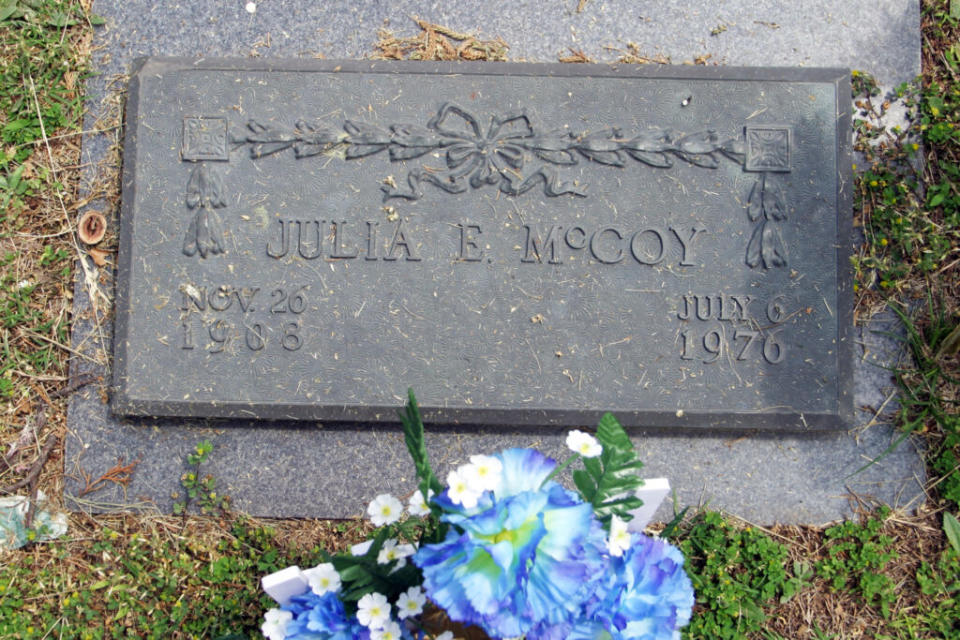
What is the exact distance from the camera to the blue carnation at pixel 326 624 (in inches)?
48.8

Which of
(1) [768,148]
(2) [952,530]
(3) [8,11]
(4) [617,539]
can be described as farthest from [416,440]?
Result: (3) [8,11]

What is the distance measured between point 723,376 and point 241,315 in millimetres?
1619

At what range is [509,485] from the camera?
1.04 m

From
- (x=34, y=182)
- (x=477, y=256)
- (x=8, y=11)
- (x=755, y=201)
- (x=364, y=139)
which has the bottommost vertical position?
(x=477, y=256)

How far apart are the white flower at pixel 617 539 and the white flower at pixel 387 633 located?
38 cm

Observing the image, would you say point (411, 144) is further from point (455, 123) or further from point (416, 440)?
point (416, 440)

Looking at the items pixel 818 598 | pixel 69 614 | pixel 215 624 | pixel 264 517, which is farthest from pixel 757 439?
pixel 69 614

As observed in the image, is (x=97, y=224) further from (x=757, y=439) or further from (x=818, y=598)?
(x=818, y=598)

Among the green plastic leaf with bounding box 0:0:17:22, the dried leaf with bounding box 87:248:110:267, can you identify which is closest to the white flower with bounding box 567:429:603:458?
the dried leaf with bounding box 87:248:110:267

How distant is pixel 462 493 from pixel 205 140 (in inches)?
75.9

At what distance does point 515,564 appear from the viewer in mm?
962

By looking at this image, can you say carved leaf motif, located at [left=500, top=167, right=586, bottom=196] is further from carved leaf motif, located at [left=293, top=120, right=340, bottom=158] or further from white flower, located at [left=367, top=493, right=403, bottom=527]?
white flower, located at [left=367, top=493, right=403, bottom=527]

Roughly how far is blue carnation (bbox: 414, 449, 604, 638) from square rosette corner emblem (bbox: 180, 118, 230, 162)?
189 centimetres

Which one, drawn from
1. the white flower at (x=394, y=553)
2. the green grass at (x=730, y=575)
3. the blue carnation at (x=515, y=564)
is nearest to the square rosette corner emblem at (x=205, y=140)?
the white flower at (x=394, y=553)
